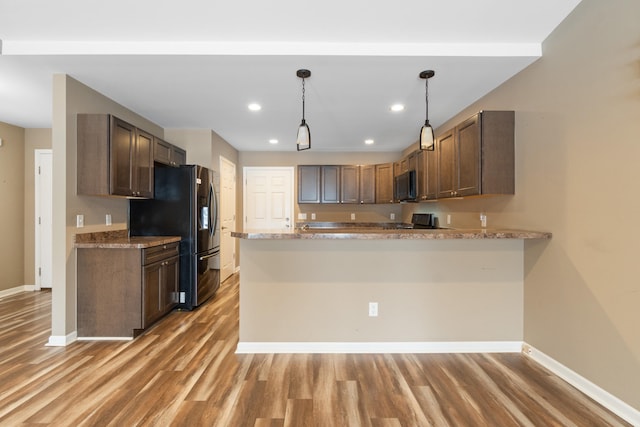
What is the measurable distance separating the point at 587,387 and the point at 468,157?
1.98 meters

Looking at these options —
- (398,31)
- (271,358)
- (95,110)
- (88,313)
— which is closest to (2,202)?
(95,110)

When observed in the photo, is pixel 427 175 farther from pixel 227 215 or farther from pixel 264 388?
pixel 227 215

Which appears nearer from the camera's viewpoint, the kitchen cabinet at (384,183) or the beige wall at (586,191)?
the beige wall at (586,191)

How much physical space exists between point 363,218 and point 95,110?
15.2 feet

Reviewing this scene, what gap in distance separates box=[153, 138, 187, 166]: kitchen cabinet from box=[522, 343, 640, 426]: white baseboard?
14.3 ft

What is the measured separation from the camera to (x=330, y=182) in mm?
5699

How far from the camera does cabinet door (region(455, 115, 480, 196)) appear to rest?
8.98ft

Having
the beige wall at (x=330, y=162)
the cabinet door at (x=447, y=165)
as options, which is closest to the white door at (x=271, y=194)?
the beige wall at (x=330, y=162)

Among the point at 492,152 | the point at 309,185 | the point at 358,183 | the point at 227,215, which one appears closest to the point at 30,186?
the point at 227,215

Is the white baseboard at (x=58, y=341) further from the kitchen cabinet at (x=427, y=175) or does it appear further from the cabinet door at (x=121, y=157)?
the kitchen cabinet at (x=427, y=175)

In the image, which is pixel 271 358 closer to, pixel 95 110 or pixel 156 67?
pixel 156 67

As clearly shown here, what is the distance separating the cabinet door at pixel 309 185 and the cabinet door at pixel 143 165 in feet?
8.99

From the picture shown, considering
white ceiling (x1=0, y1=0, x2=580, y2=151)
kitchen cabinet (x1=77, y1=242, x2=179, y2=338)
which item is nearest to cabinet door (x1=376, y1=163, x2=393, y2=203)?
white ceiling (x1=0, y1=0, x2=580, y2=151)

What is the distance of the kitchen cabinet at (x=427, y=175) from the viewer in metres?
3.73
